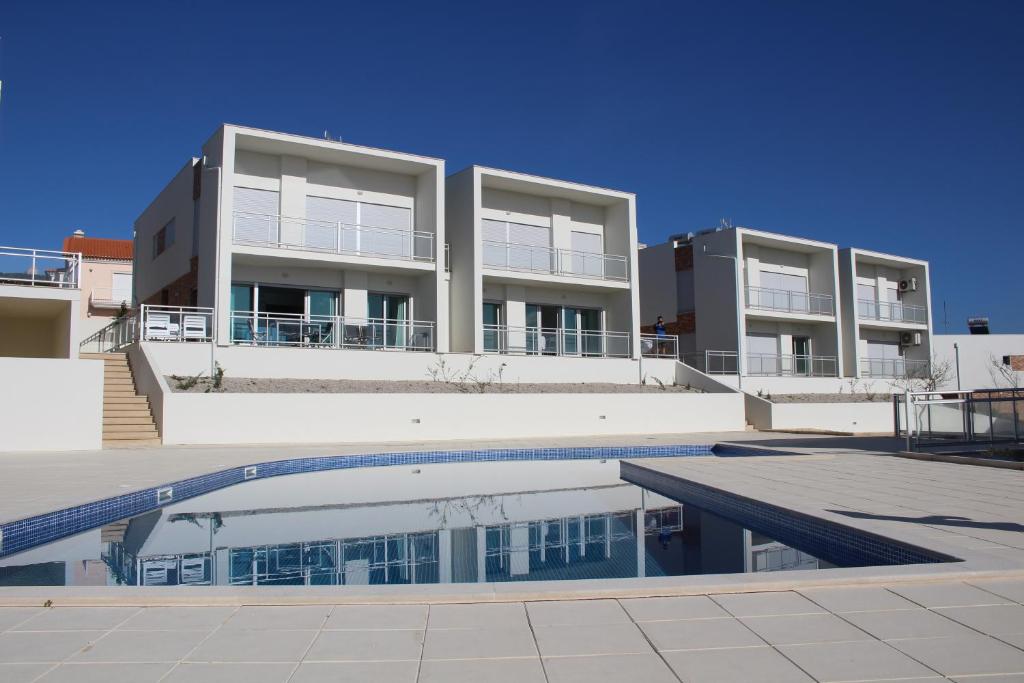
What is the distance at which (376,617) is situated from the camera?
378 cm

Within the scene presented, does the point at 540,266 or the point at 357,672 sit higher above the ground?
the point at 540,266

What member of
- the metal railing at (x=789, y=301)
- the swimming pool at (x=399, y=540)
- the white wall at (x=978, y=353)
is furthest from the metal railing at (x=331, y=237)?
the white wall at (x=978, y=353)

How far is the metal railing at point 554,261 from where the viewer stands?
2178 cm

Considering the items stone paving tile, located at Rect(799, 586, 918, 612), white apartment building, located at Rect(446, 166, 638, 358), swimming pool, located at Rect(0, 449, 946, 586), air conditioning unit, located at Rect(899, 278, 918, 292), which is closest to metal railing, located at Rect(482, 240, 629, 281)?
white apartment building, located at Rect(446, 166, 638, 358)

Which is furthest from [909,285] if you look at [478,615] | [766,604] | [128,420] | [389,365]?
[478,615]

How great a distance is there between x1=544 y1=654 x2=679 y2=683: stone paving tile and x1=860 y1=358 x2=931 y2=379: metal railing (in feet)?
99.2

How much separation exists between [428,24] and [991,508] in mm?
17679

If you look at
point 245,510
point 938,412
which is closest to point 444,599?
point 245,510

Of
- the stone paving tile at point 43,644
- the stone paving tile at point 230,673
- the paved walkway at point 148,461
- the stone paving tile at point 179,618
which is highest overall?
the paved walkway at point 148,461

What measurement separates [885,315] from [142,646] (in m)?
34.4

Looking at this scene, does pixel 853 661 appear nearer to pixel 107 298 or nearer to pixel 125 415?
pixel 125 415

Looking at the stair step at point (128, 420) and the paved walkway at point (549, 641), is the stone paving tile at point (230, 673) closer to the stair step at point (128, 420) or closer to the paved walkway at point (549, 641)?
the paved walkway at point (549, 641)

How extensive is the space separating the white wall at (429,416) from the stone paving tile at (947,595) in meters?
12.7

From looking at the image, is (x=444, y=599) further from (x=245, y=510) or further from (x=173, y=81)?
(x=173, y=81)
